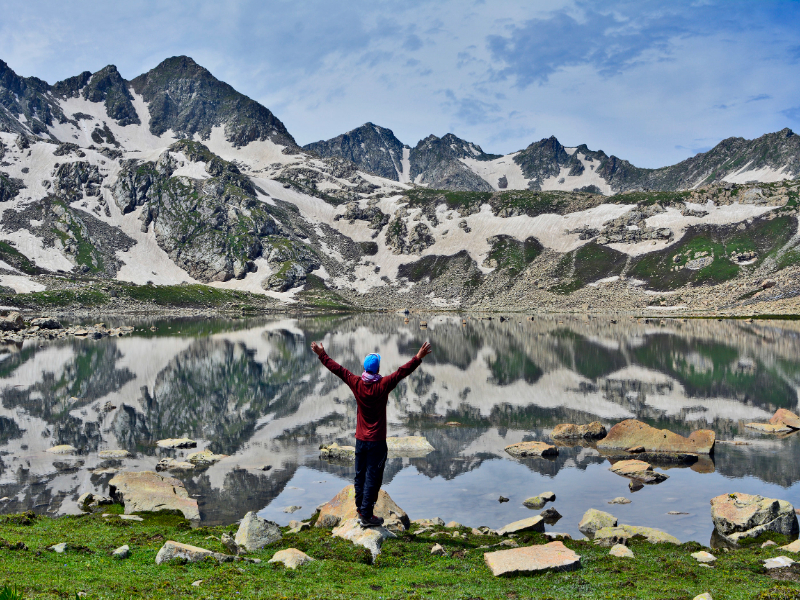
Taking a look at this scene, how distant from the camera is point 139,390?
52.7 m

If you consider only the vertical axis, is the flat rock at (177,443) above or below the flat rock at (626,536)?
below

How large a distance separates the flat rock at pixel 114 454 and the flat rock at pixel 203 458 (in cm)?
406

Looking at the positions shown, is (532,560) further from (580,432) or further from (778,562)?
(580,432)

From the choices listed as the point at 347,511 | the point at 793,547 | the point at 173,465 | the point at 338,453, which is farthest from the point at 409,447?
the point at 793,547

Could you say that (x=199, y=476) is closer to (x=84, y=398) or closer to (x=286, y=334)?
(x=84, y=398)

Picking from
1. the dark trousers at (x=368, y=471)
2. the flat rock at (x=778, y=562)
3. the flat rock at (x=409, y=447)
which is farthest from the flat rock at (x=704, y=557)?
the flat rock at (x=409, y=447)

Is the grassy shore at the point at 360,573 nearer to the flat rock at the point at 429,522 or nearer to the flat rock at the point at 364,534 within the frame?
the flat rock at the point at 364,534

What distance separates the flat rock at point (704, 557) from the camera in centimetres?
1641

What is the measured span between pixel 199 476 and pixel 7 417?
919 inches

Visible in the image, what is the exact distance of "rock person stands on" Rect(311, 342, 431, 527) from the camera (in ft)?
51.1

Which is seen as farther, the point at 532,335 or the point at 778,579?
the point at 532,335

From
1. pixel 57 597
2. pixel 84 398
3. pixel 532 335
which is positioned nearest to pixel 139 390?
pixel 84 398

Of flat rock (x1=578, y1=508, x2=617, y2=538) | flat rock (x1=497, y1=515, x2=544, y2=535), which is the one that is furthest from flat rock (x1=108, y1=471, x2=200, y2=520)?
flat rock (x1=578, y1=508, x2=617, y2=538)

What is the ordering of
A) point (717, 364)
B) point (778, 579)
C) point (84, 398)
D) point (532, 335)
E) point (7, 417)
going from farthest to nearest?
point (532, 335), point (717, 364), point (84, 398), point (7, 417), point (778, 579)
